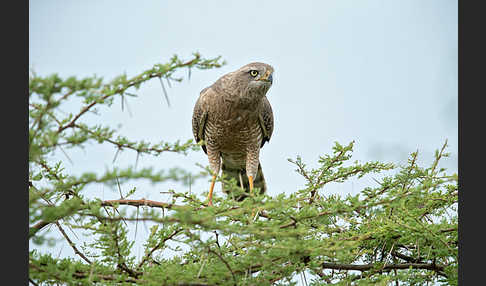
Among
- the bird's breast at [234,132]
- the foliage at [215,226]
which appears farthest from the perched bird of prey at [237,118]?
the foliage at [215,226]

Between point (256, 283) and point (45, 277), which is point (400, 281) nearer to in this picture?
point (256, 283)

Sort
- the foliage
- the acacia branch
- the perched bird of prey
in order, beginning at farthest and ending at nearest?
the perched bird of prey
the acacia branch
the foliage

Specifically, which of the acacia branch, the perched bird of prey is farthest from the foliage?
the perched bird of prey

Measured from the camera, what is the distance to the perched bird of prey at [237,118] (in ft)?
17.3

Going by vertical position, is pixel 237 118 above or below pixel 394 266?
above

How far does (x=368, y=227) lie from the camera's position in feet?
11.5

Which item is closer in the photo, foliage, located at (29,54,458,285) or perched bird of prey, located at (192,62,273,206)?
foliage, located at (29,54,458,285)

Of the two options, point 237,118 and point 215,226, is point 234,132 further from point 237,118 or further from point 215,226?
point 215,226

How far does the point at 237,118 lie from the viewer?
547cm

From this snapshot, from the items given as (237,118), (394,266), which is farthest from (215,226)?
(237,118)

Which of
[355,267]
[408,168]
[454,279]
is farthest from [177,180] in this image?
[408,168]

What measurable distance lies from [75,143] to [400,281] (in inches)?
93.4

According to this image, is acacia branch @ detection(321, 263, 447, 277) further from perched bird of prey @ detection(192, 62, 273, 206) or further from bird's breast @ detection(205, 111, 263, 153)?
bird's breast @ detection(205, 111, 263, 153)

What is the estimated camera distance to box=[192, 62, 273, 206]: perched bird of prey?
5.27 meters
